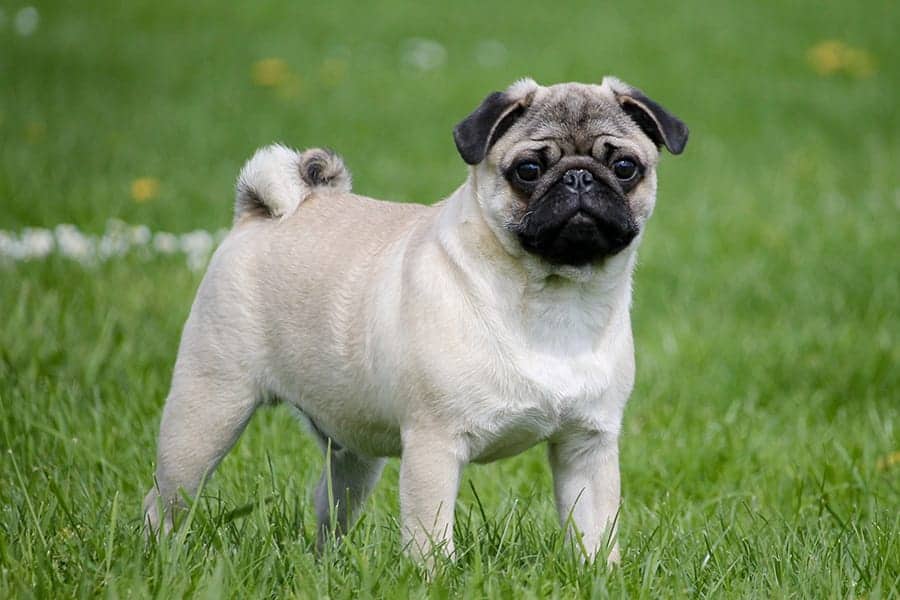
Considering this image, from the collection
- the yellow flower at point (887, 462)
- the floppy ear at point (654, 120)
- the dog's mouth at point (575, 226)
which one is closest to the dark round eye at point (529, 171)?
the dog's mouth at point (575, 226)

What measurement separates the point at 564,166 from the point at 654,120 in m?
0.37

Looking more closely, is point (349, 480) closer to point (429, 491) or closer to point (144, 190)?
point (429, 491)

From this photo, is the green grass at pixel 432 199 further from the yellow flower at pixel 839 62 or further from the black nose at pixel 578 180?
the black nose at pixel 578 180

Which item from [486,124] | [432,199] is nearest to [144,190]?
[432,199]

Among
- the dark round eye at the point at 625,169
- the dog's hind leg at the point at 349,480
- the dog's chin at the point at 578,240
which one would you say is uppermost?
the dark round eye at the point at 625,169

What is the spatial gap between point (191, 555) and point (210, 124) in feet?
26.3

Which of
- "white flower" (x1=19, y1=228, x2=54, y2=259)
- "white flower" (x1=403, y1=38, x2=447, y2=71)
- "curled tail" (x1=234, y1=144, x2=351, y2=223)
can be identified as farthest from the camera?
"white flower" (x1=403, y1=38, x2=447, y2=71)

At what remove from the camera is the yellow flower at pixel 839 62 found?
42.8 ft

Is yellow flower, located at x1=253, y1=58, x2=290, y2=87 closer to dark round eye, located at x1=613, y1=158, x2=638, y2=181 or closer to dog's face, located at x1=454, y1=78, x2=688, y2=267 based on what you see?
dog's face, located at x1=454, y1=78, x2=688, y2=267

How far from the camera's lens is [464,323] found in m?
3.73

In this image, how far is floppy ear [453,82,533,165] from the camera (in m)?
3.81

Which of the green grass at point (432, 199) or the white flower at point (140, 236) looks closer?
the green grass at point (432, 199)

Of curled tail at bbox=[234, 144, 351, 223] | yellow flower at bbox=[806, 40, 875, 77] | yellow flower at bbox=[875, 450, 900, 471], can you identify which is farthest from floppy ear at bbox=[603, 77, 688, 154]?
yellow flower at bbox=[806, 40, 875, 77]

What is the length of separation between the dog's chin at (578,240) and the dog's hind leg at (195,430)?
1.14 meters
